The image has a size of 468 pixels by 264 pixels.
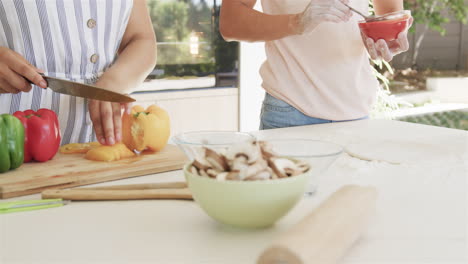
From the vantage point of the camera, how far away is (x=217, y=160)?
0.89m

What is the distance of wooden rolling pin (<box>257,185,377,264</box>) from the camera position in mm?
705

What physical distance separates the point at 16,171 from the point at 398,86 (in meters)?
6.82

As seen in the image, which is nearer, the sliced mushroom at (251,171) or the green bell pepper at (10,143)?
the sliced mushroom at (251,171)

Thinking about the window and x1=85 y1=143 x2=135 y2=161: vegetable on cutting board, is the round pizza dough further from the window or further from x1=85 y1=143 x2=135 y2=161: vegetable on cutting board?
the window

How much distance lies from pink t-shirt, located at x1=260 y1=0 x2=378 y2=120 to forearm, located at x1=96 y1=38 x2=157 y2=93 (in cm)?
46

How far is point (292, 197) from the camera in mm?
881

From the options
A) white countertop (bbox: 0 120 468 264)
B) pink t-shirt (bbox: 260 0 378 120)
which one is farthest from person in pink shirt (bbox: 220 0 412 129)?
white countertop (bbox: 0 120 468 264)

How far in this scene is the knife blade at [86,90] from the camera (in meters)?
1.36

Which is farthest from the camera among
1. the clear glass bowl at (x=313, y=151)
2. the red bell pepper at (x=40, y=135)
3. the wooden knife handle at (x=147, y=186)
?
the red bell pepper at (x=40, y=135)

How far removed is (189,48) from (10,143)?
2484 mm

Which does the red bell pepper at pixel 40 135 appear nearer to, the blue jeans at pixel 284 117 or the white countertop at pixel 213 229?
the white countertop at pixel 213 229

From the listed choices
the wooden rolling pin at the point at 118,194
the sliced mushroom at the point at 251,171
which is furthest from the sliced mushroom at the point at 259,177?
the wooden rolling pin at the point at 118,194

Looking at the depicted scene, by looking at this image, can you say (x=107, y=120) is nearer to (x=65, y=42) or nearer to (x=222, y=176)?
(x=65, y=42)

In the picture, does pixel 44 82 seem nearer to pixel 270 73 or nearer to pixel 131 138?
pixel 131 138
